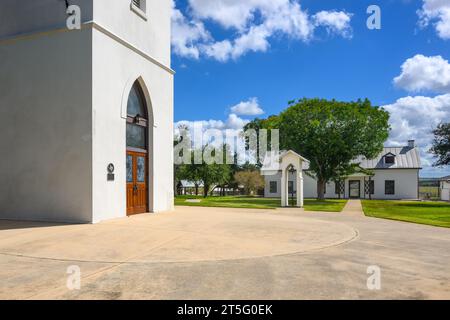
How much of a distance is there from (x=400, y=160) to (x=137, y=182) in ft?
117

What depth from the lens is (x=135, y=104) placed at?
12.8m

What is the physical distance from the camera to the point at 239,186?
174 feet

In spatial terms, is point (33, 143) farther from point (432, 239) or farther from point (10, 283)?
point (432, 239)

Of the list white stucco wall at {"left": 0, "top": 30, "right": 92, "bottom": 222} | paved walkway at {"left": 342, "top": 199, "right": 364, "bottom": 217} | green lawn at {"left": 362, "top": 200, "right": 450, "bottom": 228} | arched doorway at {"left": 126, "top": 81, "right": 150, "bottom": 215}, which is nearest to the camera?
white stucco wall at {"left": 0, "top": 30, "right": 92, "bottom": 222}

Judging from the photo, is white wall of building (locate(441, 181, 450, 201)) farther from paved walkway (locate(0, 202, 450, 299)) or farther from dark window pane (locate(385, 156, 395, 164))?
paved walkway (locate(0, 202, 450, 299))

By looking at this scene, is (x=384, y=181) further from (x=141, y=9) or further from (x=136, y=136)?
(x=141, y=9)

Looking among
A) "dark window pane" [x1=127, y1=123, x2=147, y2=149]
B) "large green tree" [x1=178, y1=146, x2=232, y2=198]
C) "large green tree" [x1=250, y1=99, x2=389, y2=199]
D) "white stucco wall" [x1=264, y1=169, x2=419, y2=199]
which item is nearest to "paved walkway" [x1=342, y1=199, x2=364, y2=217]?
"large green tree" [x1=250, y1=99, x2=389, y2=199]

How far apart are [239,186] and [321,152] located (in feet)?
81.9

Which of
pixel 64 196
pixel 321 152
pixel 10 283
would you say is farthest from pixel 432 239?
pixel 321 152

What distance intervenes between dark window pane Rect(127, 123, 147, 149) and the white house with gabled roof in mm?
27486

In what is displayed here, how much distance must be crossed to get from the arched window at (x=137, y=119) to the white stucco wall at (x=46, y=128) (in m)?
2.39

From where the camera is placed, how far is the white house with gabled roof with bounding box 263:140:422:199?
3844 cm

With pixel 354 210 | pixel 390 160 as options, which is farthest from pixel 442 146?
pixel 354 210
